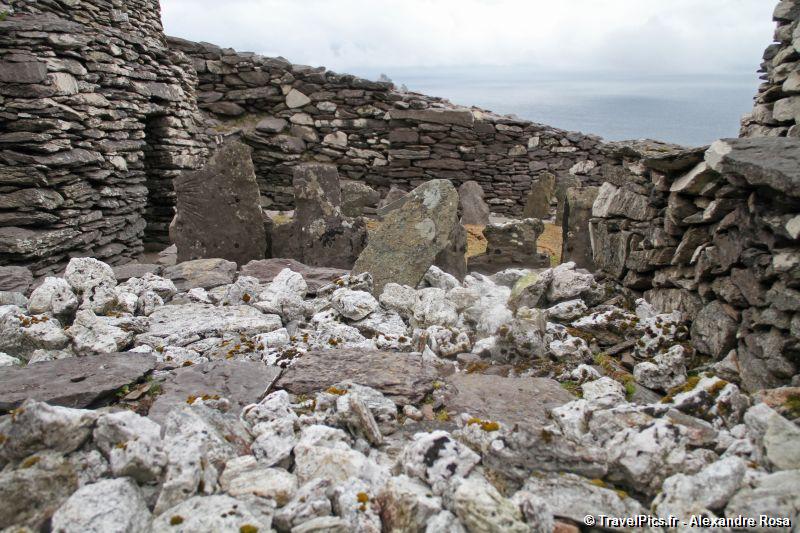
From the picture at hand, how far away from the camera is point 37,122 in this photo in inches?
329

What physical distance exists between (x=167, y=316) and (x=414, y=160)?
11.3 metres

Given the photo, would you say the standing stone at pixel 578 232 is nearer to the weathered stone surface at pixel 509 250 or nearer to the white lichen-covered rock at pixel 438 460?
the weathered stone surface at pixel 509 250

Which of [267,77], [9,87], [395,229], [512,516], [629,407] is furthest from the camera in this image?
[267,77]

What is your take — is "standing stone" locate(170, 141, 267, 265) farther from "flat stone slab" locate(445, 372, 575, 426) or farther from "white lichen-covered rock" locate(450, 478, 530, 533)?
"white lichen-covered rock" locate(450, 478, 530, 533)

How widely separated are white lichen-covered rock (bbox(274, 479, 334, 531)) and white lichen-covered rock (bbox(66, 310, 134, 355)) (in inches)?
104

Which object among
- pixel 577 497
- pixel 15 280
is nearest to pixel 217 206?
pixel 15 280

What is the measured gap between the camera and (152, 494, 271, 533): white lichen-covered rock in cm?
246

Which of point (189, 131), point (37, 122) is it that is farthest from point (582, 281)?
point (189, 131)

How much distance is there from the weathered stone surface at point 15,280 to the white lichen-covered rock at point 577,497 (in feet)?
18.2

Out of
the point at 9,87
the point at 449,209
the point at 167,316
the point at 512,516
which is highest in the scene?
the point at 9,87

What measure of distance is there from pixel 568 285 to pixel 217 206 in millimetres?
4758

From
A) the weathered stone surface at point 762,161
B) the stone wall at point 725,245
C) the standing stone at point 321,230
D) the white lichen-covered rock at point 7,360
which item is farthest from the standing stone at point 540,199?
the white lichen-covered rock at point 7,360

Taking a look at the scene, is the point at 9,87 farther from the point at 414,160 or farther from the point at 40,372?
the point at 414,160

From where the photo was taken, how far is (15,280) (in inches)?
247
